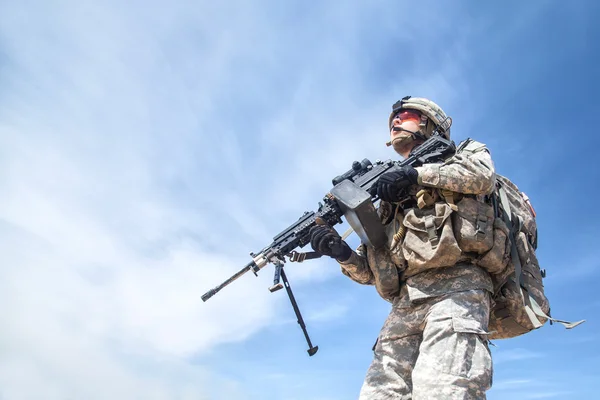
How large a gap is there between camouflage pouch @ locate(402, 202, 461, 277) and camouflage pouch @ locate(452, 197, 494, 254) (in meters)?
0.10

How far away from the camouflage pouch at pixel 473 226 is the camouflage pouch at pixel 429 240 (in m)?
0.10

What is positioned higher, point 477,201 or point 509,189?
point 509,189

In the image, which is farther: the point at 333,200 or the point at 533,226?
the point at 333,200

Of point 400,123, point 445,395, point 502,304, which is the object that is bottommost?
point 445,395

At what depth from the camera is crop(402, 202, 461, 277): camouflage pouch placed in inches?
189

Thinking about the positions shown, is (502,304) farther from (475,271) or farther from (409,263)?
(409,263)

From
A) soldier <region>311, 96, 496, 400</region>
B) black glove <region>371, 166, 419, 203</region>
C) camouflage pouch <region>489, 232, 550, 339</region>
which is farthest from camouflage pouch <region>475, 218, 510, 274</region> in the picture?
black glove <region>371, 166, 419, 203</region>

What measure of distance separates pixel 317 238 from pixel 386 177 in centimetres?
121

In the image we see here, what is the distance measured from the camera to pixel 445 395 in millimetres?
4148

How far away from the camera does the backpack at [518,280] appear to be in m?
5.07

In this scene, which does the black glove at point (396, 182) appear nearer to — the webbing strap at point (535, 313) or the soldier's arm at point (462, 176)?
the soldier's arm at point (462, 176)

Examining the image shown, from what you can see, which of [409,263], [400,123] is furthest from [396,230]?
[400,123]

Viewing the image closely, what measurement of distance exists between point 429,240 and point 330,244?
4.22ft

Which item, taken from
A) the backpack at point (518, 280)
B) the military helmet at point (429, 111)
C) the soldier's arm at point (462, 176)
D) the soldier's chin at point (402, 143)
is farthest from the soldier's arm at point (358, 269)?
the military helmet at point (429, 111)
